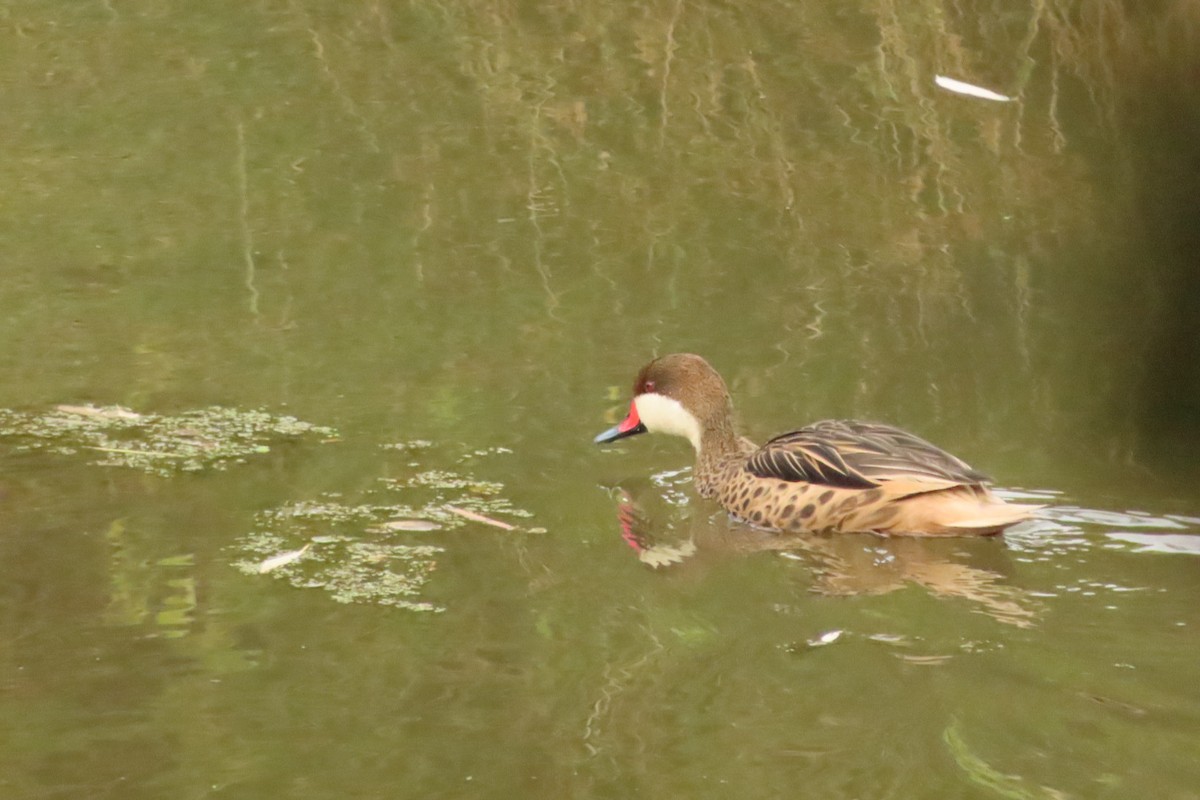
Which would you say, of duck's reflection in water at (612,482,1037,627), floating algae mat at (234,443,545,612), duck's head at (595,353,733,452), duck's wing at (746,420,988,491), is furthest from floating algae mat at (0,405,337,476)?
duck's wing at (746,420,988,491)

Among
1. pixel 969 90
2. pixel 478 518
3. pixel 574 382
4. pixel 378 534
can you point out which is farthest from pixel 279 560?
pixel 969 90

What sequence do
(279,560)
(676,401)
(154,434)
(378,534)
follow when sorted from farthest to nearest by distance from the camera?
1. (676,401)
2. (154,434)
3. (378,534)
4. (279,560)

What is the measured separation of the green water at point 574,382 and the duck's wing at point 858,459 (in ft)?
0.92

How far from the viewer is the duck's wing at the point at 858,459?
7.13m

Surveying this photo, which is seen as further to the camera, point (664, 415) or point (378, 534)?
point (664, 415)

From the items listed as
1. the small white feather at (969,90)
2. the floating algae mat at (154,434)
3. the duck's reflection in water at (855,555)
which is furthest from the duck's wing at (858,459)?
the small white feather at (969,90)

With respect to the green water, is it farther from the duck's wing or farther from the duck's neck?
the duck's wing

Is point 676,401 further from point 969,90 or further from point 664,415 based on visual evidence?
point 969,90

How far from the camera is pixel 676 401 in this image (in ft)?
26.6

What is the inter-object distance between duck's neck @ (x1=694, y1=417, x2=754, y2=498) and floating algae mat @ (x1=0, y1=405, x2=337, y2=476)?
1.66 m

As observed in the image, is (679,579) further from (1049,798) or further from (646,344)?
(646,344)

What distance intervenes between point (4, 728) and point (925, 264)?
6.69 m

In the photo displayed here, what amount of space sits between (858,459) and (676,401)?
1.07 metres

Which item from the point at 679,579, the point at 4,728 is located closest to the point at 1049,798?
the point at 679,579
